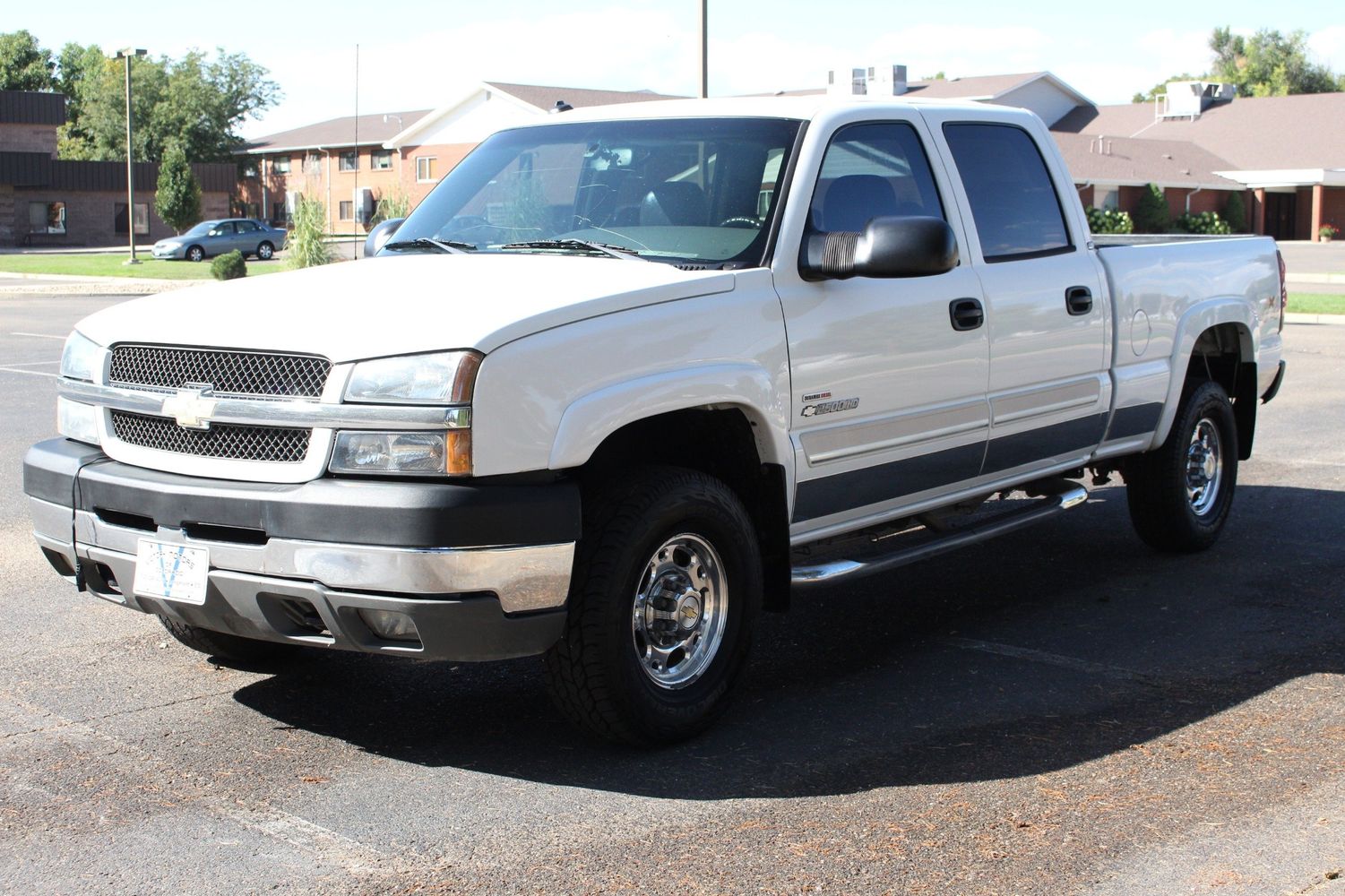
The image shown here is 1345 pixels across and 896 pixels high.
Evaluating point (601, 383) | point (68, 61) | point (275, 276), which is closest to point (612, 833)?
point (601, 383)

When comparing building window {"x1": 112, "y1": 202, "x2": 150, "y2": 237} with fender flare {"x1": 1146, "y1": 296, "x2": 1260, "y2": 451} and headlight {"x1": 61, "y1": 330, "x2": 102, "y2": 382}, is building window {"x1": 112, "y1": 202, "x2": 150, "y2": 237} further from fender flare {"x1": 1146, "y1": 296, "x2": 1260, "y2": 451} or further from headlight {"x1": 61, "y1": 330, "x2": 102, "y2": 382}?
headlight {"x1": 61, "y1": 330, "x2": 102, "y2": 382}

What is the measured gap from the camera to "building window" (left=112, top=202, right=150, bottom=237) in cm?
6888

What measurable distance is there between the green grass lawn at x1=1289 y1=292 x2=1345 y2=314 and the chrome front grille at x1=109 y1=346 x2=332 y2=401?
22.9 meters

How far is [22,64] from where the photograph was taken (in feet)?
349

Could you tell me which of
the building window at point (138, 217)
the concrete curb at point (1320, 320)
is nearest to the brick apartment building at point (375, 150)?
the building window at point (138, 217)

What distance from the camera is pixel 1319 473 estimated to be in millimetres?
9906

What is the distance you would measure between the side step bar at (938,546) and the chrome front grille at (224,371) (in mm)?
1821

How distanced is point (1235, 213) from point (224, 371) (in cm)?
6561

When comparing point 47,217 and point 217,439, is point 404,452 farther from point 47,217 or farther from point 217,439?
point 47,217

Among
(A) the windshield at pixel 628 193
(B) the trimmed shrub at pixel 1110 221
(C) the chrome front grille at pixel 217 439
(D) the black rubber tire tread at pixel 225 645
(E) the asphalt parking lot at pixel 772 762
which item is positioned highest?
(B) the trimmed shrub at pixel 1110 221

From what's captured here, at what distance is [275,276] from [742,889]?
2719 mm

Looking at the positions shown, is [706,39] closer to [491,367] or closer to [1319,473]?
[1319,473]

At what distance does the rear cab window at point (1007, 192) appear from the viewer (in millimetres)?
6121

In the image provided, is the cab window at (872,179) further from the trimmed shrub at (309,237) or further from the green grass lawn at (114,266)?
the green grass lawn at (114,266)
